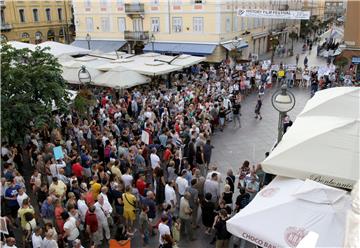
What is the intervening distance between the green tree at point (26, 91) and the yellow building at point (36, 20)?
29475 millimetres

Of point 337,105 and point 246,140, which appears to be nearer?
point 337,105

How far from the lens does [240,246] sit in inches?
350

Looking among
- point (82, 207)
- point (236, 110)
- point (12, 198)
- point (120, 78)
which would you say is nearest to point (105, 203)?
point (82, 207)

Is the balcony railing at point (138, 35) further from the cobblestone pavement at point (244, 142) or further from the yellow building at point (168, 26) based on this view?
the cobblestone pavement at point (244, 142)

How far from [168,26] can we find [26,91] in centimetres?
2317

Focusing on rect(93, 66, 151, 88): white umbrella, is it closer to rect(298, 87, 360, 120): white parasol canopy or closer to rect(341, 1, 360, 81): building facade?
rect(298, 87, 360, 120): white parasol canopy

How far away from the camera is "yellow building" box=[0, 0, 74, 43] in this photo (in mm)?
42747

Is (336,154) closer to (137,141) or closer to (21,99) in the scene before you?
(137,141)

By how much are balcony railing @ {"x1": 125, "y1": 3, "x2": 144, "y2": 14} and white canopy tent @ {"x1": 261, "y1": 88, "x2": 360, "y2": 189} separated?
27.8 metres

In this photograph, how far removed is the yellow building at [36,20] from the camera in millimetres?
42747

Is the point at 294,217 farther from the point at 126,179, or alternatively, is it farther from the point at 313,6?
the point at 313,6

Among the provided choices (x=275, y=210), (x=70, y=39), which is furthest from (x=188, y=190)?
(x=70, y=39)

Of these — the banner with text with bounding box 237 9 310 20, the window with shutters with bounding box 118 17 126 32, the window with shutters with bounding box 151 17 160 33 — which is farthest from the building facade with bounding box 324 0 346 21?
the banner with text with bounding box 237 9 310 20

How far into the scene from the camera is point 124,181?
10062 millimetres
